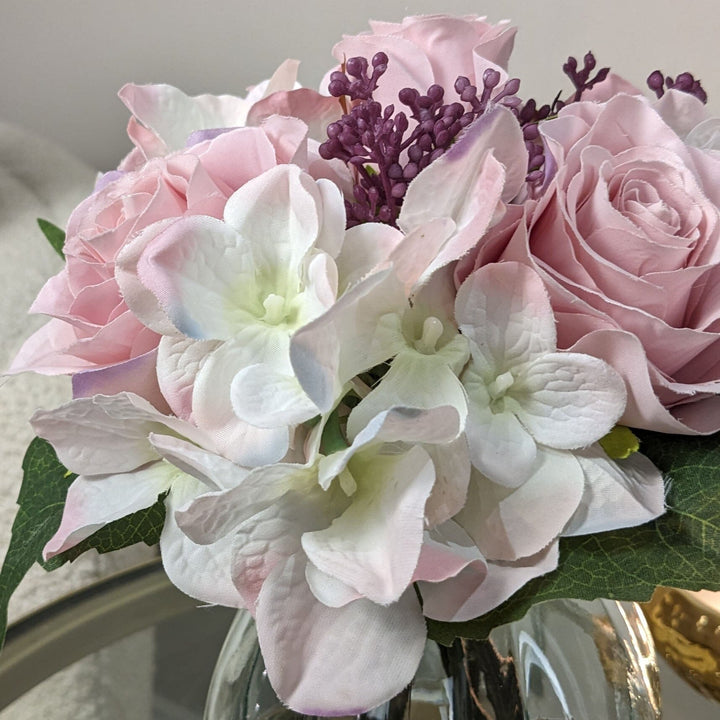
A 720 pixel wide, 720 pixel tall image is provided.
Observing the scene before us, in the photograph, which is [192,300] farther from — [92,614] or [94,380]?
[92,614]

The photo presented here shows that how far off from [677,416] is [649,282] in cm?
4

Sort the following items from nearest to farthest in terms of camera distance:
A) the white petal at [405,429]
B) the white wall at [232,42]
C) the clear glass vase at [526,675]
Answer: the white petal at [405,429], the clear glass vase at [526,675], the white wall at [232,42]

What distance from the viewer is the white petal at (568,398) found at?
8.3 inches

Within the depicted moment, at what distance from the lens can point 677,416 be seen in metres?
0.23

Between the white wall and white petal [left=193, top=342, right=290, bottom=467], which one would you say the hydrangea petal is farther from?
the white wall

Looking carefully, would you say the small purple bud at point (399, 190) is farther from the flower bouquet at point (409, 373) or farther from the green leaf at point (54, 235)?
the green leaf at point (54, 235)

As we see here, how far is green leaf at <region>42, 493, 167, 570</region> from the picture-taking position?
0.26 m

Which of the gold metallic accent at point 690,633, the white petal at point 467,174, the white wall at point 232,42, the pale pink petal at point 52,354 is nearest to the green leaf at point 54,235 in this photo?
the pale pink petal at point 52,354

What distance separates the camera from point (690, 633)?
1.40ft

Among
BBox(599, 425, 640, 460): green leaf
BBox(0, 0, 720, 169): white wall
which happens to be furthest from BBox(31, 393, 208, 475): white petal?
BBox(0, 0, 720, 169): white wall

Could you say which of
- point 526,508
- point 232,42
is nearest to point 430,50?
point 526,508

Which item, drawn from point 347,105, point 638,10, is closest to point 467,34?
point 347,105

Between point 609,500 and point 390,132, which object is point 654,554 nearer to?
point 609,500

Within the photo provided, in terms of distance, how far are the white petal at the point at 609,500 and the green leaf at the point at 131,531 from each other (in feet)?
0.39
